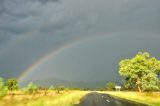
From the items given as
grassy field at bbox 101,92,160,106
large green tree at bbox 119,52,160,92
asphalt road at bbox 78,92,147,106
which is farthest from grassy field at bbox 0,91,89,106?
large green tree at bbox 119,52,160,92

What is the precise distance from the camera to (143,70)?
312 feet

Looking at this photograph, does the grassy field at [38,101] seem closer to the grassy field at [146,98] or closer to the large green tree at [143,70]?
the grassy field at [146,98]

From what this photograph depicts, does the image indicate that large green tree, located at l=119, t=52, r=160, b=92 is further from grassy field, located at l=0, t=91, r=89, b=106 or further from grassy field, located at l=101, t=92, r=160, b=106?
grassy field, located at l=0, t=91, r=89, b=106

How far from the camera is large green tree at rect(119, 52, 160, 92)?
314 ft

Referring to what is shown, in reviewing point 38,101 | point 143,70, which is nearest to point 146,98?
point 38,101

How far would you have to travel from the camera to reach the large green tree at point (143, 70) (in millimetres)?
95688

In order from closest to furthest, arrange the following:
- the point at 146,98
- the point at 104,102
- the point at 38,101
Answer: the point at 38,101 < the point at 104,102 < the point at 146,98

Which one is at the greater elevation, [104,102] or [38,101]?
[38,101]

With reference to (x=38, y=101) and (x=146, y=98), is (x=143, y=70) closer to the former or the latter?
(x=146, y=98)

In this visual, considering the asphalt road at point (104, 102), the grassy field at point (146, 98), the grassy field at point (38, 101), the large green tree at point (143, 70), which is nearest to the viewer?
the grassy field at point (38, 101)

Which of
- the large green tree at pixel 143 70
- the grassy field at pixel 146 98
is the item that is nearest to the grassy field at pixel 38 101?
the grassy field at pixel 146 98

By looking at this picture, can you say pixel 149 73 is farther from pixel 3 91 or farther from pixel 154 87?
pixel 3 91

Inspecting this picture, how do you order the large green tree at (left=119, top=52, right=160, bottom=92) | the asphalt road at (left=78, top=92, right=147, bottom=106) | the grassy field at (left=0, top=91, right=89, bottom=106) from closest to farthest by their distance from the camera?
the grassy field at (left=0, top=91, right=89, bottom=106) < the asphalt road at (left=78, top=92, right=147, bottom=106) < the large green tree at (left=119, top=52, right=160, bottom=92)

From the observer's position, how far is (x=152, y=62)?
9856 cm
